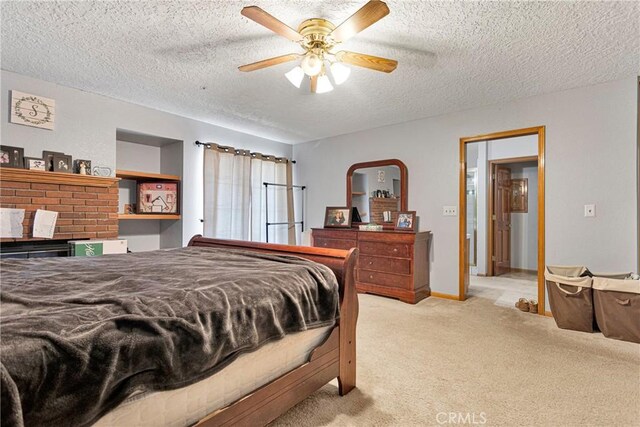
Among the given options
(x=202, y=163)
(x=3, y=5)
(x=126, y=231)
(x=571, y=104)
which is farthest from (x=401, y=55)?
(x=126, y=231)

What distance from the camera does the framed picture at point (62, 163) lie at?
306cm

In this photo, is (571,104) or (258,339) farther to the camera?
(571,104)

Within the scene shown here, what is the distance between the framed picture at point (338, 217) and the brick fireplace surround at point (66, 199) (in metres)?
2.72

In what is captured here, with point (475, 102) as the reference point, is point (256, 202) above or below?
below

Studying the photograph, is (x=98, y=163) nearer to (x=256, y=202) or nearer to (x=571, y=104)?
(x=256, y=202)

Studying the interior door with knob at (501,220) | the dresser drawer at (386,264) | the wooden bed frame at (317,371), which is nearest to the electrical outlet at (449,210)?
the dresser drawer at (386,264)

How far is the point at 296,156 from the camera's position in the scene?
567 centimetres

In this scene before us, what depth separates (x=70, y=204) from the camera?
10.2ft

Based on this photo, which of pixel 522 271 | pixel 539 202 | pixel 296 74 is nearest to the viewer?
pixel 296 74

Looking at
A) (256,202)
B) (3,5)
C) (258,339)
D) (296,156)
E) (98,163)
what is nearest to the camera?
(258,339)

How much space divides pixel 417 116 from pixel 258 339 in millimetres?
3578

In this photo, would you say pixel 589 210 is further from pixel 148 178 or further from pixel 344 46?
pixel 148 178

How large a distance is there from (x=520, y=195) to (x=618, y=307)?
11.4ft

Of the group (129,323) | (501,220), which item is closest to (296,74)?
(129,323)
